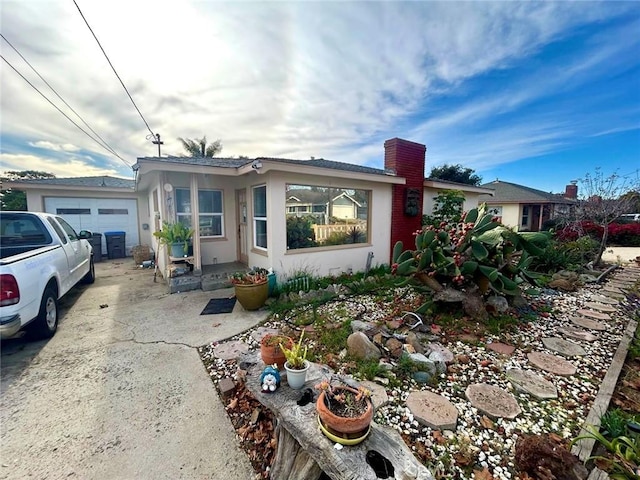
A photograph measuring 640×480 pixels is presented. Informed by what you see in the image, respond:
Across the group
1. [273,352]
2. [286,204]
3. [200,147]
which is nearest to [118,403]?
[273,352]

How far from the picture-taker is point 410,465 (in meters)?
1.34

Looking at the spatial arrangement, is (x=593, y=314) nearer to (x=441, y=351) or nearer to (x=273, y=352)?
(x=441, y=351)

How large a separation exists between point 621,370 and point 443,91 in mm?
7028

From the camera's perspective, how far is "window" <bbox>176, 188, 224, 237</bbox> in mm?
6656

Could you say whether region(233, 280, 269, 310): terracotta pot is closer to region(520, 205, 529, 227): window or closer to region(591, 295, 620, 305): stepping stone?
region(591, 295, 620, 305): stepping stone

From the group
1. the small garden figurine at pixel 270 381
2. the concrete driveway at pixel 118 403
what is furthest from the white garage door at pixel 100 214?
the small garden figurine at pixel 270 381

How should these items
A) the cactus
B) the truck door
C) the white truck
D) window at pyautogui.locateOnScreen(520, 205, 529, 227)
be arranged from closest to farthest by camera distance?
the white truck
the cactus
the truck door
window at pyautogui.locateOnScreen(520, 205, 529, 227)

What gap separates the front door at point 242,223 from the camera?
6906 mm

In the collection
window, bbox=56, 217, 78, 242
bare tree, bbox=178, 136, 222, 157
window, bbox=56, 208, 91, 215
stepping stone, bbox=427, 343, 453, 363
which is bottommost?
stepping stone, bbox=427, 343, 453, 363

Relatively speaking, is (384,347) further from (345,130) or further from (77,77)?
(77,77)

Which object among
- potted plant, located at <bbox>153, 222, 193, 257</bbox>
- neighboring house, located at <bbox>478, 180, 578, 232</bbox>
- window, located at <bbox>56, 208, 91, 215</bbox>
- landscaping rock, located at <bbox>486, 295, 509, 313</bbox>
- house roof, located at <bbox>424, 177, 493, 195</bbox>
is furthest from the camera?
neighboring house, located at <bbox>478, 180, 578, 232</bbox>

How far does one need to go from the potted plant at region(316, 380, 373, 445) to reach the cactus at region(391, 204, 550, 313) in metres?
2.58

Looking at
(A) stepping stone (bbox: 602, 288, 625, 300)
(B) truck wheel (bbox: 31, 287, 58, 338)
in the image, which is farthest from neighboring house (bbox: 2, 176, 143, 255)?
(A) stepping stone (bbox: 602, 288, 625, 300)

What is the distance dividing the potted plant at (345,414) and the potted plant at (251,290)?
316 cm
